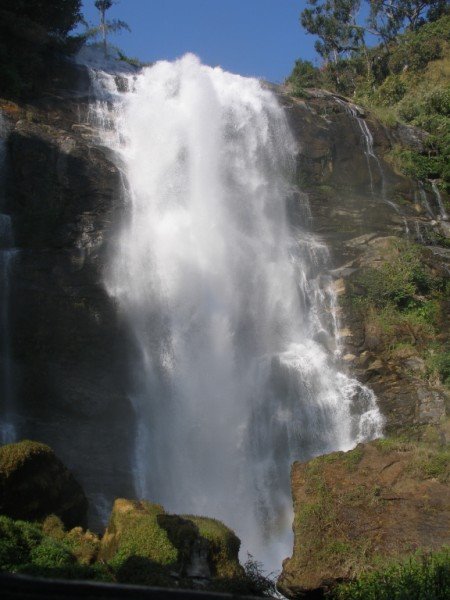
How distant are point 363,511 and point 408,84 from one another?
33312 mm

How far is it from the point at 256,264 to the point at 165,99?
10104mm

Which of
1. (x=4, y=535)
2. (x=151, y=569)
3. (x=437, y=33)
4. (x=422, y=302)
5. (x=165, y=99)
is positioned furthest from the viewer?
(x=437, y=33)

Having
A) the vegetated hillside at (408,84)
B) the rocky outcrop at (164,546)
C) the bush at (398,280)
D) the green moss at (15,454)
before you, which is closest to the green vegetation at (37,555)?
the rocky outcrop at (164,546)

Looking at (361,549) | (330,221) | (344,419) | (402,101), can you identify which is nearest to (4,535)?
(361,549)

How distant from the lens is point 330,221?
24438 mm

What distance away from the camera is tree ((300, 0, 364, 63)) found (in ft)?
138

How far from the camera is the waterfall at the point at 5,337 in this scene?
51.1 ft

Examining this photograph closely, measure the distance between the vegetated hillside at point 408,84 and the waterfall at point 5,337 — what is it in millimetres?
17008

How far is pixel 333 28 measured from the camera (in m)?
42.3

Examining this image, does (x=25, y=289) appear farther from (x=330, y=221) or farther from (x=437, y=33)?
(x=437, y=33)

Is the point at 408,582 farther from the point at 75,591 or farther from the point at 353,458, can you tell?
the point at 75,591

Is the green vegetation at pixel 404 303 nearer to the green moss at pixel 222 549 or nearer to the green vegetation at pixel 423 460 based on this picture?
the green vegetation at pixel 423 460

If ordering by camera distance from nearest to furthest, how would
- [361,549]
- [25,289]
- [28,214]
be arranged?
[361,549], [25,289], [28,214]

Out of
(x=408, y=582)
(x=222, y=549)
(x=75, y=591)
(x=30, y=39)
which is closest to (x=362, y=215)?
(x=30, y=39)
